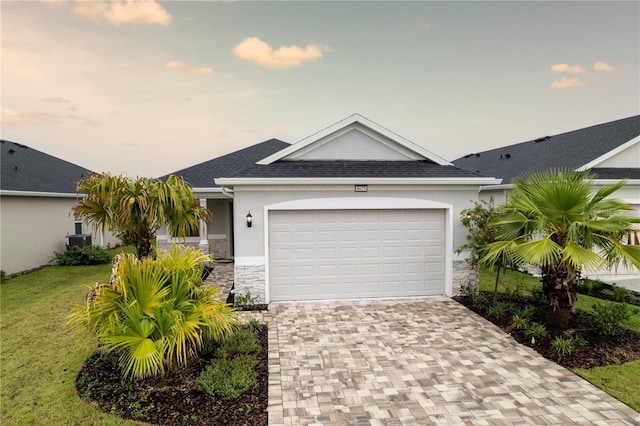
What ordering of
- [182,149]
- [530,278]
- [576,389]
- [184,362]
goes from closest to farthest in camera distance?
1. [576,389]
2. [184,362]
3. [530,278]
4. [182,149]

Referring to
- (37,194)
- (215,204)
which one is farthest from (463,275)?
(37,194)

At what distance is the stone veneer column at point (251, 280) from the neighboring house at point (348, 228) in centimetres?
3

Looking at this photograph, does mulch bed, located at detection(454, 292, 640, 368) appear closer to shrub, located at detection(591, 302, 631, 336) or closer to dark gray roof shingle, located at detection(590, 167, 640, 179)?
shrub, located at detection(591, 302, 631, 336)

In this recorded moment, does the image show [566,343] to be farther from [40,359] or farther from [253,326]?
[40,359]

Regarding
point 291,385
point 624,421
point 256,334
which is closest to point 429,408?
point 291,385

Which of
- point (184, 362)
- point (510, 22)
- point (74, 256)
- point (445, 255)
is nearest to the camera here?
point (184, 362)

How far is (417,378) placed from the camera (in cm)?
556

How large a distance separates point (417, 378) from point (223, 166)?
13.1 m

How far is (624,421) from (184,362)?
250 inches

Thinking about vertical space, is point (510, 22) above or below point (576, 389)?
above

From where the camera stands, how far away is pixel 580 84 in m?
16.1

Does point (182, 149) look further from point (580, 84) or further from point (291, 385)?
point (580, 84)

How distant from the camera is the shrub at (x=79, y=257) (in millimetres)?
15688

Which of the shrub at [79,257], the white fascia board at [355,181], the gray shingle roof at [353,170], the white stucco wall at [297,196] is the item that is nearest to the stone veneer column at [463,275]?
the white stucco wall at [297,196]
